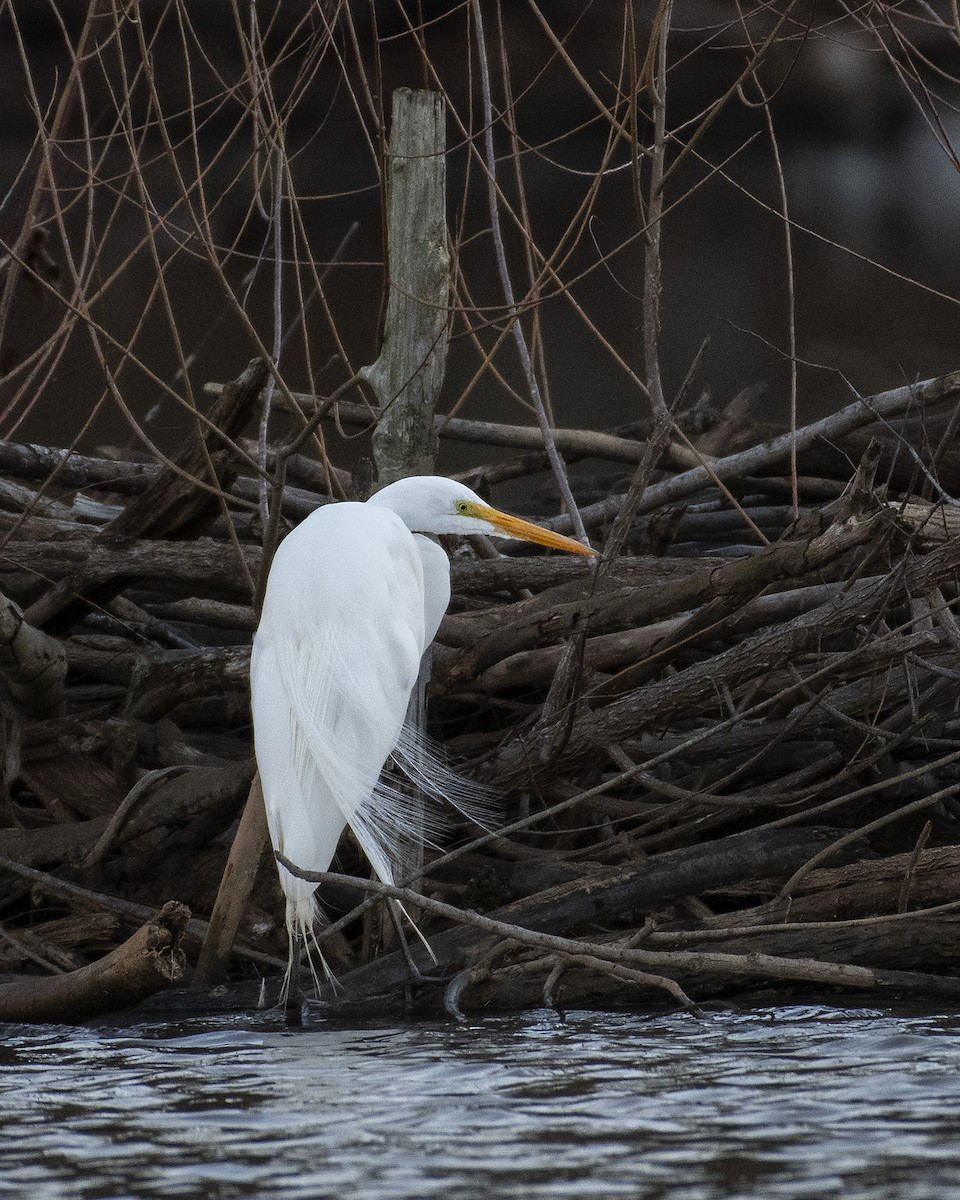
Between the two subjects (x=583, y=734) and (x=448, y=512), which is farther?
(x=583, y=734)

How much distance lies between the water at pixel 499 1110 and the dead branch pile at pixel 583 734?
0.15 meters

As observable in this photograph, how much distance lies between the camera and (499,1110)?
210cm

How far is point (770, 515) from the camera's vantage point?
447 cm

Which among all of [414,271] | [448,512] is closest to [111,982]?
[448,512]

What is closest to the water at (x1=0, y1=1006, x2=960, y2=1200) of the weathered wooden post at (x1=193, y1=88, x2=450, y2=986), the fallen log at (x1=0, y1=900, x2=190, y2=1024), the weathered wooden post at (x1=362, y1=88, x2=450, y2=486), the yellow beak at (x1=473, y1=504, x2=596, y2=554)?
the fallen log at (x1=0, y1=900, x2=190, y2=1024)

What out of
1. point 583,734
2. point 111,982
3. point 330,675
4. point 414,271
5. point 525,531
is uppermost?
point 414,271

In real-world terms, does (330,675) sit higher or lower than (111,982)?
higher

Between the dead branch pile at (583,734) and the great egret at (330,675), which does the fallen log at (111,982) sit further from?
the great egret at (330,675)

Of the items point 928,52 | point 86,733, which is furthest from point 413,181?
point 928,52

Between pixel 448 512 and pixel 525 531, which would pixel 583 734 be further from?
pixel 448 512

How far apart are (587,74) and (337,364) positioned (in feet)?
5.58

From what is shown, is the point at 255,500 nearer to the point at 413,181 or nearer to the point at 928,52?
the point at 413,181

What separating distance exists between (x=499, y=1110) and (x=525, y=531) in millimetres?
1365

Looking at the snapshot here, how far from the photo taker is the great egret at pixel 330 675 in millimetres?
2879
